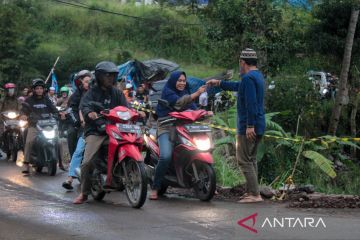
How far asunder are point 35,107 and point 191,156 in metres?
4.75

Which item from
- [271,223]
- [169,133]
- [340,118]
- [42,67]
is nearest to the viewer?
[271,223]

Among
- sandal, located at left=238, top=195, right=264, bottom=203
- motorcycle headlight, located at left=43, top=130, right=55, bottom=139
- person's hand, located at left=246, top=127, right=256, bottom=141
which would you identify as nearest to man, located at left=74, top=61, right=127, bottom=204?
person's hand, located at left=246, top=127, right=256, bottom=141

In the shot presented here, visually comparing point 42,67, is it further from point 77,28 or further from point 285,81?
point 285,81

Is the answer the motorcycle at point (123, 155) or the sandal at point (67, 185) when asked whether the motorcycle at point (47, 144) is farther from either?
the motorcycle at point (123, 155)

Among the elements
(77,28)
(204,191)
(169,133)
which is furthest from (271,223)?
(77,28)

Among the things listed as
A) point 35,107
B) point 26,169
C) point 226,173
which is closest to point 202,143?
point 226,173

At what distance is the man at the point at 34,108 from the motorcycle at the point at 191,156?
4.07 meters

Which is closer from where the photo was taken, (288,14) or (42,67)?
(288,14)

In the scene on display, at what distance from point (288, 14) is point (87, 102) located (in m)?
10.8

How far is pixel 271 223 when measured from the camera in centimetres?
720

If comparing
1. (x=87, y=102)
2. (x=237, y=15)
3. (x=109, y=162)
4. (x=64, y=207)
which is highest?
(x=237, y=15)

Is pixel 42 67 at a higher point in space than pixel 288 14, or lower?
lower

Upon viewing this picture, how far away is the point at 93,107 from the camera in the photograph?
8688mm

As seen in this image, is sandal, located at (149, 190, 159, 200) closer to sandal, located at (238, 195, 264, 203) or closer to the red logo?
sandal, located at (238, 195, 264, 203)
